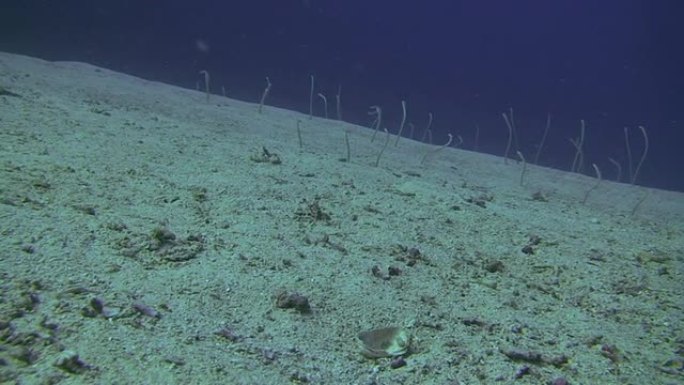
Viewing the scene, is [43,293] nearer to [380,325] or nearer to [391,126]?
[380,325]

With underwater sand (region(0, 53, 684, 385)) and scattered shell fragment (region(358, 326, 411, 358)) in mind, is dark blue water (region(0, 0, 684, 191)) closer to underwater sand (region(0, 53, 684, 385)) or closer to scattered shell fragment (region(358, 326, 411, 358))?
underwater sand (region(0, 53, 684, 385))

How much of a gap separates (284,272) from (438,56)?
38064 mm

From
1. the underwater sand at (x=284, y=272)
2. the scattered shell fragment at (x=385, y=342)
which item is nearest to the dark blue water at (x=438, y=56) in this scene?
the underwater sand at (x=284, y=272)

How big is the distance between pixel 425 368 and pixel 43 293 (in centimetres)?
178

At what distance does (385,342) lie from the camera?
2.60m

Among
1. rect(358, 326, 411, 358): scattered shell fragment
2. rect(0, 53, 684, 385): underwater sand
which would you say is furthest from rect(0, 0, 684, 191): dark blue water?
rect(358, 326, 411, 358): scattered shell fragment

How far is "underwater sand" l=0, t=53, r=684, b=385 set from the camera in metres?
2.25

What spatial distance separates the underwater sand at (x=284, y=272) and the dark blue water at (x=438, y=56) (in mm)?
18760

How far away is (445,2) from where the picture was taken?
45281 mm

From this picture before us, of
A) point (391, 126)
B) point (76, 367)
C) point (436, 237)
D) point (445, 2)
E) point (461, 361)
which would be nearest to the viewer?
point (76, 367)

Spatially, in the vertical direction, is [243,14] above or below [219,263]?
above

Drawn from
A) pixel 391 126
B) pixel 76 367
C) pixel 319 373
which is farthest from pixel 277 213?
pixel 391 126

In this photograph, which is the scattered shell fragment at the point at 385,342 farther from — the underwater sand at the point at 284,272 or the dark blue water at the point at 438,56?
the dark blue water at the point at 438,56

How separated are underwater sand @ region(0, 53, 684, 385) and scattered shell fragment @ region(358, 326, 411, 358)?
0.19ft
